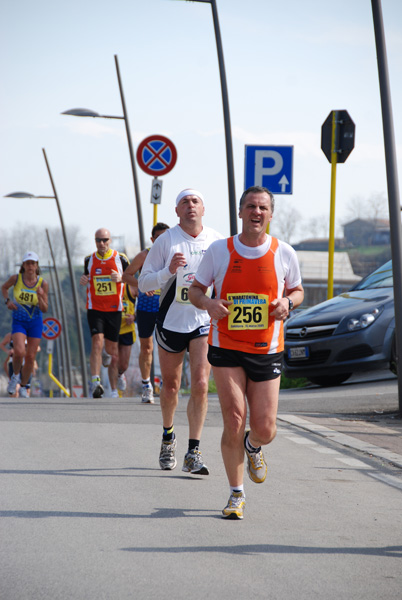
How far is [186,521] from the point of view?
244 inches

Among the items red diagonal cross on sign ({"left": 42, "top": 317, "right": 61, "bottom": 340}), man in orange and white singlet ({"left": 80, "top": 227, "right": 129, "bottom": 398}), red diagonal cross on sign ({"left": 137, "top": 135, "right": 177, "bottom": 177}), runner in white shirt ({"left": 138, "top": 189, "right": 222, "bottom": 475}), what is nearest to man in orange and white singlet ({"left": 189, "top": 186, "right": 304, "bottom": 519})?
runner in white shirt ({"left": 138, "top": 189, "right": 222, "bottom": 475})

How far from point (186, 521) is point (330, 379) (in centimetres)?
1047

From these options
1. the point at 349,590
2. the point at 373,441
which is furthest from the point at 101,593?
the point at 373,441

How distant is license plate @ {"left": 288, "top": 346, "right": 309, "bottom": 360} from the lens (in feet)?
49.8

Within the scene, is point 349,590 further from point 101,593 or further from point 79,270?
point 79,270

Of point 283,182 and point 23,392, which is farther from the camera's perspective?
point 23,392

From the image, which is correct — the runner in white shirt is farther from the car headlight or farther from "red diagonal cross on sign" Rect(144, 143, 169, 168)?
"red diagonal cross on sign" Rect(144, 143, 169, 168)

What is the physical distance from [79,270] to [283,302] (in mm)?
119059

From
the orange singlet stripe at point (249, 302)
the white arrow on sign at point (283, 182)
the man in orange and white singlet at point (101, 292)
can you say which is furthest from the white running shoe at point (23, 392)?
the orange singlet stripe at point (249, 302)

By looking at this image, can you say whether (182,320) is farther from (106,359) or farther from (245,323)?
(106,359)

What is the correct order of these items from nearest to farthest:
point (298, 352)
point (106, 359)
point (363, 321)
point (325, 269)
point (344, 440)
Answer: point (344, 440) → point (363, 321) → point (298, 352) → point (106, 359) → point (325, 269)

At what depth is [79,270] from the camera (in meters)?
124

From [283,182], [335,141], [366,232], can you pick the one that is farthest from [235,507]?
[366,232]

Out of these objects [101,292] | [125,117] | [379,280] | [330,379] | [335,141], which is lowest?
[330,379]
